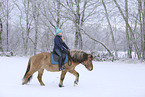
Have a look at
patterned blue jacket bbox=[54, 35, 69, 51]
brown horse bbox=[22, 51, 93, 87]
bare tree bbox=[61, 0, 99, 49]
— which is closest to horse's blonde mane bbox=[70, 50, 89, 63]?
brown horse bbox=[22, 51, 93, 87]

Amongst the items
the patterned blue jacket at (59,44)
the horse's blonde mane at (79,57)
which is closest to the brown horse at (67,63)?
the horse's blonde mane at (79,57)

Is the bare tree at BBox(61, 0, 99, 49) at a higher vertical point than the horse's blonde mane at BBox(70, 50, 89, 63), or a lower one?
higher

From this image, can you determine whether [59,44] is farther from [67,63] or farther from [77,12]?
[77,12]

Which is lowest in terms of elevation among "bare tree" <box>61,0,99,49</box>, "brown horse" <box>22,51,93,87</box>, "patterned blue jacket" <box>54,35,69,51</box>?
"brown horse" <box>22,51,93,87</box>

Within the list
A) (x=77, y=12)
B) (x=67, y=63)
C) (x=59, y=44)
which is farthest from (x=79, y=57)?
(x=77, y=12)

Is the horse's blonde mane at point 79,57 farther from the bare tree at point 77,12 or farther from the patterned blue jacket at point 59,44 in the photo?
the bare tree at point 77,12

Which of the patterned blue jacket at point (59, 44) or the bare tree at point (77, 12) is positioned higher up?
the bare tree at point (77, 12)

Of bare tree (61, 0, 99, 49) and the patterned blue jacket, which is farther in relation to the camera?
bare tree (61, 0, 99, 49)

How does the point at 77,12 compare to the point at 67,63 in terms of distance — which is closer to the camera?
the point at 67,63

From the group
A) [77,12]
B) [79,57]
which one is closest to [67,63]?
[79,57]

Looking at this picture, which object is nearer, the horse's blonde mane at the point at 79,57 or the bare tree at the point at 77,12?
the horse's blonde mane at the point at 79,57

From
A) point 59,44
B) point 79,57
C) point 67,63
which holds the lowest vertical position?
point 67,63

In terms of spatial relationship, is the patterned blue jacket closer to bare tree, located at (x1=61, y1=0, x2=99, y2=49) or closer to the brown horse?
the brown horse

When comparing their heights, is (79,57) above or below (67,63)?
above
